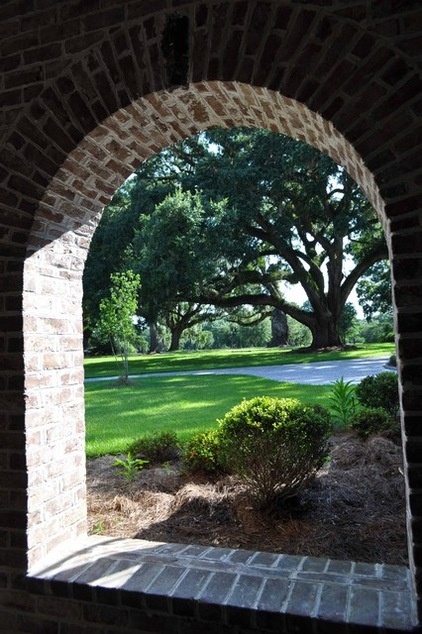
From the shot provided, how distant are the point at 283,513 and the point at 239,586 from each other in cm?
136

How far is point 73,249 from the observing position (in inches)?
114

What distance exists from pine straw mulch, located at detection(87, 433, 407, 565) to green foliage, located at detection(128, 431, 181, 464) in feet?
1.78

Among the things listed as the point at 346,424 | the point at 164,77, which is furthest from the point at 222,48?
the point at 346,424

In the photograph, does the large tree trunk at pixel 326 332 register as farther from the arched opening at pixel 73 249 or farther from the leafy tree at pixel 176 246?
the arched opening at pixel 73 249

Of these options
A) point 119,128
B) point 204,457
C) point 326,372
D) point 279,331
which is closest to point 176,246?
point 326,372

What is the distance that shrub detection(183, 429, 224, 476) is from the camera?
171 inches

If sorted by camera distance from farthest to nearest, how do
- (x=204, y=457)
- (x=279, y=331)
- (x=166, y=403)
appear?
(x=279, y=331) < (x=166, y=403) < (x=204, y=457)

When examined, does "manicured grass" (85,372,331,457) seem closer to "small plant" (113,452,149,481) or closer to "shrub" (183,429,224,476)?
"small plant" (113,452,149,481)

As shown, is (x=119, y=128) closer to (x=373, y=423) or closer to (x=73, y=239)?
(x=73, y=239)

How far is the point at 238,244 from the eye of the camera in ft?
58.2

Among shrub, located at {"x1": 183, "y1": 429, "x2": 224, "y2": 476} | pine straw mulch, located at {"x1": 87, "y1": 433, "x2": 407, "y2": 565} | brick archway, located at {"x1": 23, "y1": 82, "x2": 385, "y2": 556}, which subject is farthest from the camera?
shrub, located at {"x1": 183, "y1": 429, "x2": 224, "y2": 476}

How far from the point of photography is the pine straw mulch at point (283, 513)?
315 cm

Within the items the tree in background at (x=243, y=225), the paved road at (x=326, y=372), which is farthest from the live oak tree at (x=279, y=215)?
the paved road at (x=326, y=372)

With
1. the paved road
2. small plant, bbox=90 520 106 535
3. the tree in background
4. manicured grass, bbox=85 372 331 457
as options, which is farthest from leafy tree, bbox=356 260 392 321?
small plant, bbox=90 520 106 535
